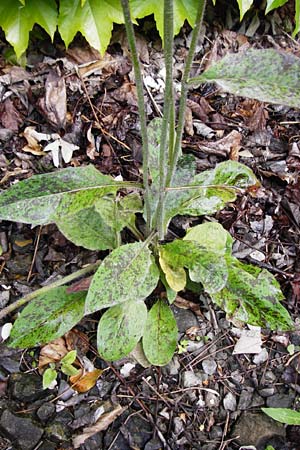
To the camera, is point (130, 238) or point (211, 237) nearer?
point (211, 237)

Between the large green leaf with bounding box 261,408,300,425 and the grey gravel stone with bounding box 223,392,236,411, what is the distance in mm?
106

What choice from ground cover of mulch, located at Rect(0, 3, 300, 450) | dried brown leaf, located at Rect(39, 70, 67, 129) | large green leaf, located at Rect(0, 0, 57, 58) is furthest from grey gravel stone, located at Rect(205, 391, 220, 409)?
large green leaf, located at Rect(0, 0, 57, 58)

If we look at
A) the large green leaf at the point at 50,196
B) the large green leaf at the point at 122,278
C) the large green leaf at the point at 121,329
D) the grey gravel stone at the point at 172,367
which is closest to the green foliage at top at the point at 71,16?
the large green leaf at the point at 50,196

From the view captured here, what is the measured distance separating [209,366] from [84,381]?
0.41m

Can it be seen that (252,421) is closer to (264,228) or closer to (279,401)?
(279,401)

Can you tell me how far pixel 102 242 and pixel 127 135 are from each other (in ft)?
1.99

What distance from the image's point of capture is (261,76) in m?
1.08

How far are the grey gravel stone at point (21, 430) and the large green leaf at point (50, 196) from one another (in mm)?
597

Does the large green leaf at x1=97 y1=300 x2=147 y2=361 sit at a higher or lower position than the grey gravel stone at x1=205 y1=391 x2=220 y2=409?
higher

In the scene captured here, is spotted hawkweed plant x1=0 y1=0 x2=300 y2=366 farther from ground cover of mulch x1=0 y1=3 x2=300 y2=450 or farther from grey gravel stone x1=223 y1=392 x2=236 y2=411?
grey gravel stone x1=223 y1=392 x2=236 y2=411

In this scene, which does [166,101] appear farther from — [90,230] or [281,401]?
[281,401]

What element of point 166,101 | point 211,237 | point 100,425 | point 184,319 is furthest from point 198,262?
point 100,425

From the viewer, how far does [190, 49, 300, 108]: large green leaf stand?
3.41 feet

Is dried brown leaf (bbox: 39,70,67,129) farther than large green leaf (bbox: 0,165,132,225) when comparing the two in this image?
Yes
